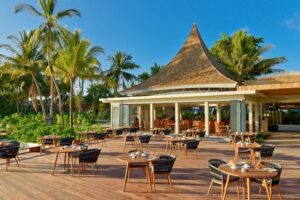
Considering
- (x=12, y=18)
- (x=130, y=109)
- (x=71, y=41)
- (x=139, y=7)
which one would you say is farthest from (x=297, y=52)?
(x=12, y=18)

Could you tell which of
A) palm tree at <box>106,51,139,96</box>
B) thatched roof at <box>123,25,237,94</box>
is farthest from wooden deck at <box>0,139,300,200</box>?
palm tree at <box>106,51,139,96</box>

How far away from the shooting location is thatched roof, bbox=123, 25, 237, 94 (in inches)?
691

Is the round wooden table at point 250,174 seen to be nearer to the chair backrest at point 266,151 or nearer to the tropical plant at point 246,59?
the chair backrest at point 266,151

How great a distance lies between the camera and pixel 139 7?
2375cm

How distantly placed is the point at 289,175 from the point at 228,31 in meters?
25.9

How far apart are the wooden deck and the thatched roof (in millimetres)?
9519

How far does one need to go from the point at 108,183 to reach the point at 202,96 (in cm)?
944

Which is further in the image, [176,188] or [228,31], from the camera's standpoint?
[228,31]

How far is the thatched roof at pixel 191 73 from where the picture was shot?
17.5m

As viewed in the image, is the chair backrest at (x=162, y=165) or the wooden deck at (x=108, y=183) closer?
the wooden deck at (x=108, y=183)

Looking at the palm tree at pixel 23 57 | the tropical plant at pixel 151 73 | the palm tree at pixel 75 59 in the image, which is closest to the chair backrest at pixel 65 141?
the palm tree at pixel 75 59

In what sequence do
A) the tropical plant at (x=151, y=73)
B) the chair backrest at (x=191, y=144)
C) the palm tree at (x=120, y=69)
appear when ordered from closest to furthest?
the chair backrest at (x=191, y=144), the palm tree at (x=120, y=69), the tropical plant at (x=151, y=73)

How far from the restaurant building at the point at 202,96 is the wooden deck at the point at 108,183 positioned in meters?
6.13

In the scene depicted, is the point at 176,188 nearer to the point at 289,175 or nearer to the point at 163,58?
the point at 289,175
